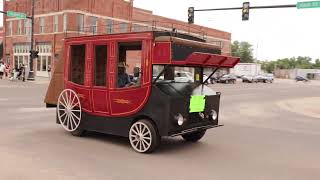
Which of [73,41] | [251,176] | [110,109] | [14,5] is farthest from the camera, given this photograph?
[14,5]

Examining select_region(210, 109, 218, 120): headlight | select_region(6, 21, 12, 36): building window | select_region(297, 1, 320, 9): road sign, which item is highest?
select_region(6, 21, 12, 36): building window

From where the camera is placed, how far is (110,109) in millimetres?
9555

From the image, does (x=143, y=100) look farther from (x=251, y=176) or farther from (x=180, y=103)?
(x=251, y=176)

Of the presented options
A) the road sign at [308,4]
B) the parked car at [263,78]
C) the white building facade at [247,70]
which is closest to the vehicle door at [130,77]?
the road sign at [308,4]

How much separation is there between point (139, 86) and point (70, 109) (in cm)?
219

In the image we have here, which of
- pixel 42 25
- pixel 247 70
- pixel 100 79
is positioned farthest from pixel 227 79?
pixel 100 79

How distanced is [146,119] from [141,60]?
118cm

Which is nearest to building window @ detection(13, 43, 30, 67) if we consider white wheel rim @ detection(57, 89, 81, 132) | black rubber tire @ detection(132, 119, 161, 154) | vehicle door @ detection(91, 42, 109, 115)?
white wheel rim @ detection(57, 89, 81, 132)

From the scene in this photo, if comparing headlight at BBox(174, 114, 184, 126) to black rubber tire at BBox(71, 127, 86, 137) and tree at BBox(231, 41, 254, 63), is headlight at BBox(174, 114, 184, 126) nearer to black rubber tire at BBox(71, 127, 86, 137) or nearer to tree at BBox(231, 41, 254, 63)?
black rubber tire at BBox(71, 127, 86, 137)

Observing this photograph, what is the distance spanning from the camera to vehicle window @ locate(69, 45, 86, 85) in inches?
401

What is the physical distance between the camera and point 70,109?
405 inches

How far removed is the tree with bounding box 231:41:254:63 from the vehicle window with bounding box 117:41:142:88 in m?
127

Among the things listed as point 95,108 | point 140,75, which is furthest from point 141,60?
point 95,108

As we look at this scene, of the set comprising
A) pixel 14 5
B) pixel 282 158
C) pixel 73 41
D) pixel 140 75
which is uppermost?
pixel 14 5
